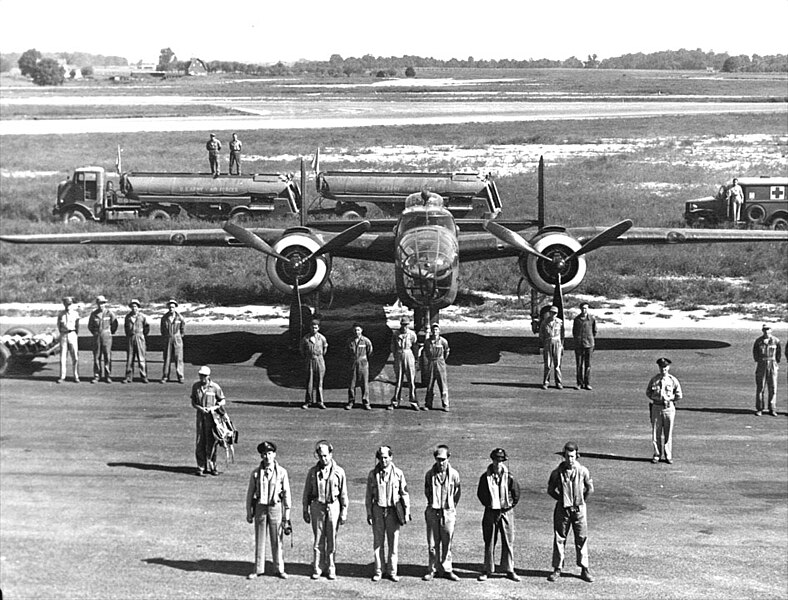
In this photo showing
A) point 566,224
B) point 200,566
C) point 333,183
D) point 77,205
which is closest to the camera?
point 200,566

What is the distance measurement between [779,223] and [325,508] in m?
32.1

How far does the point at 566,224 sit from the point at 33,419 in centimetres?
1677

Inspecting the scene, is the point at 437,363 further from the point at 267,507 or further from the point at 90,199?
the point at 90,199

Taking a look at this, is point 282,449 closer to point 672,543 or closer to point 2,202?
point 672,543

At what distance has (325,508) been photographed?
13.3m

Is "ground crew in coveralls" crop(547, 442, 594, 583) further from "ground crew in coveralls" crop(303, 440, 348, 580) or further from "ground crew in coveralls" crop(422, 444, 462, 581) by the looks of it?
"ground crew in coveralls" crop(303, 440, 348, 580)

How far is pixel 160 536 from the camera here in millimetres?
14148

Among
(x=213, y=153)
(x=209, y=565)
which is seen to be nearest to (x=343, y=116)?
(x=213, y=153)

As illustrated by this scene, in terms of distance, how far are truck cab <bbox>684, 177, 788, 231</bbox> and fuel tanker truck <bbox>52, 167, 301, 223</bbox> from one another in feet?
64.1

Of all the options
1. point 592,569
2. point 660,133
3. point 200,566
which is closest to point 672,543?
point 592,569

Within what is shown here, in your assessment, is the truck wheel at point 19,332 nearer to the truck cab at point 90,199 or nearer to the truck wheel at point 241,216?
the truck wheel at point 241,216

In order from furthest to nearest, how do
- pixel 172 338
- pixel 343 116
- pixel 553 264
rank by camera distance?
1. pixel 343 116
2. pixel 553 264
3. pixel 172 338

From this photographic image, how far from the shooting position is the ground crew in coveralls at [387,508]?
13.2 m

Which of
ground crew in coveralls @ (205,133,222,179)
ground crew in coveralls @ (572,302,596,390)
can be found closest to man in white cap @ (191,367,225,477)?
ground crew in coveralls @ (572,302,596,390)
